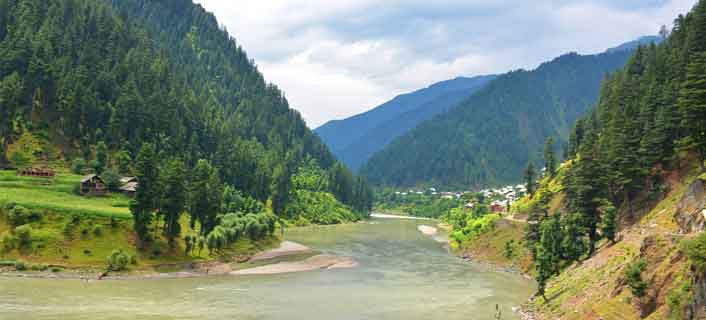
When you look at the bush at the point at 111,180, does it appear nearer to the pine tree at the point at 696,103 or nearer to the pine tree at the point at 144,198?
the pine tree at the point at 144,198

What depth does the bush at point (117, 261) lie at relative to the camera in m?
97.9

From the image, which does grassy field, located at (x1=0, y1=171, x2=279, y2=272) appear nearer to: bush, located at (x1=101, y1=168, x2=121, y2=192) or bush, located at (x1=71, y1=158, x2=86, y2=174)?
bush, located at (x1=101, y1=168, x2=121, y2=192)

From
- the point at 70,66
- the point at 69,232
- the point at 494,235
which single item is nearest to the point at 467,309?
the point at 494,235

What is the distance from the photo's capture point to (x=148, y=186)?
108375 mm

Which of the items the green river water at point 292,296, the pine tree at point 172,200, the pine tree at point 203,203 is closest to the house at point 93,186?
the pine tree at point 203,203

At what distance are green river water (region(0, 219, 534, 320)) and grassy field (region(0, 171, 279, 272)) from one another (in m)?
8.23

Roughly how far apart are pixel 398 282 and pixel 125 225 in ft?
177

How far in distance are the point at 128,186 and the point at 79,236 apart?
1319 inches

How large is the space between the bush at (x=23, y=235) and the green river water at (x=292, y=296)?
1132 cm

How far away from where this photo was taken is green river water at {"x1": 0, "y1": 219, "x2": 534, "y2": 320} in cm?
7275

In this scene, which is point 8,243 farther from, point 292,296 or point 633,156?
point 633,156

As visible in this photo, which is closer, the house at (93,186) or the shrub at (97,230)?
the shrub at (97,230)

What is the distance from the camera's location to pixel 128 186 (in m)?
135

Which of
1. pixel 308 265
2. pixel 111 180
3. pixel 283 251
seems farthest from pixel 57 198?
pixel 308 265
